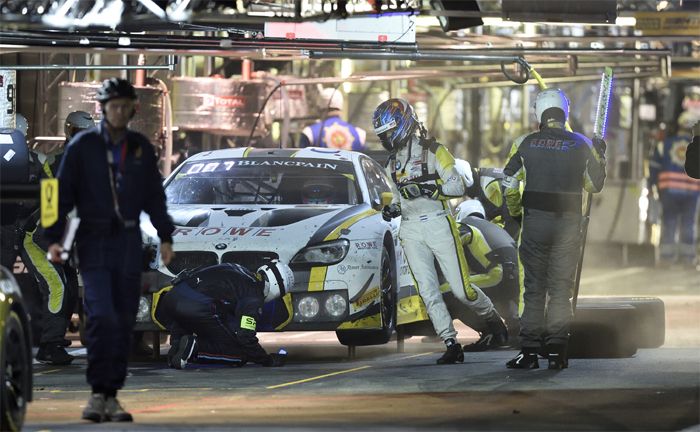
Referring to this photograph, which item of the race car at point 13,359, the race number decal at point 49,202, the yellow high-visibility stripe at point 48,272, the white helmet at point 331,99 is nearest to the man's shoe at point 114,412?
the race car at point 13,359

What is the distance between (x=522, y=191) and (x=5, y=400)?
5375mm

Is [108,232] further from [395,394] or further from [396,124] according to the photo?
[396,124]

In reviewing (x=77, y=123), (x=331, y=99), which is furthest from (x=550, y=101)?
(x=331, y=99)

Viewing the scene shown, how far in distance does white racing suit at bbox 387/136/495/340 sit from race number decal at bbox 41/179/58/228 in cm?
465

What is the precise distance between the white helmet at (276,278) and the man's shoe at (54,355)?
169 centimetres

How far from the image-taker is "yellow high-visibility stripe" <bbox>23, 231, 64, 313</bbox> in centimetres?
1413

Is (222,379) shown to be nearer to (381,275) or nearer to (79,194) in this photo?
(381,275)

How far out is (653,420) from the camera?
9.85 metres

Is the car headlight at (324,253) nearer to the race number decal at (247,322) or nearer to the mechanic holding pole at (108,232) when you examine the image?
the race number decal at (247,322)

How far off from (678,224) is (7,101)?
13.9 meters

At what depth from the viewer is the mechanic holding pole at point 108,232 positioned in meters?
9.60

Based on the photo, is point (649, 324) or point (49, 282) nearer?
point (49, 282)

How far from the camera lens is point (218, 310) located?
13.4 m

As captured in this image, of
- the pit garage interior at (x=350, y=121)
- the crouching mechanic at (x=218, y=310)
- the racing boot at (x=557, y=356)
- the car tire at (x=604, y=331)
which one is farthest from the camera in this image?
the car tire at (x=604, y=331)
